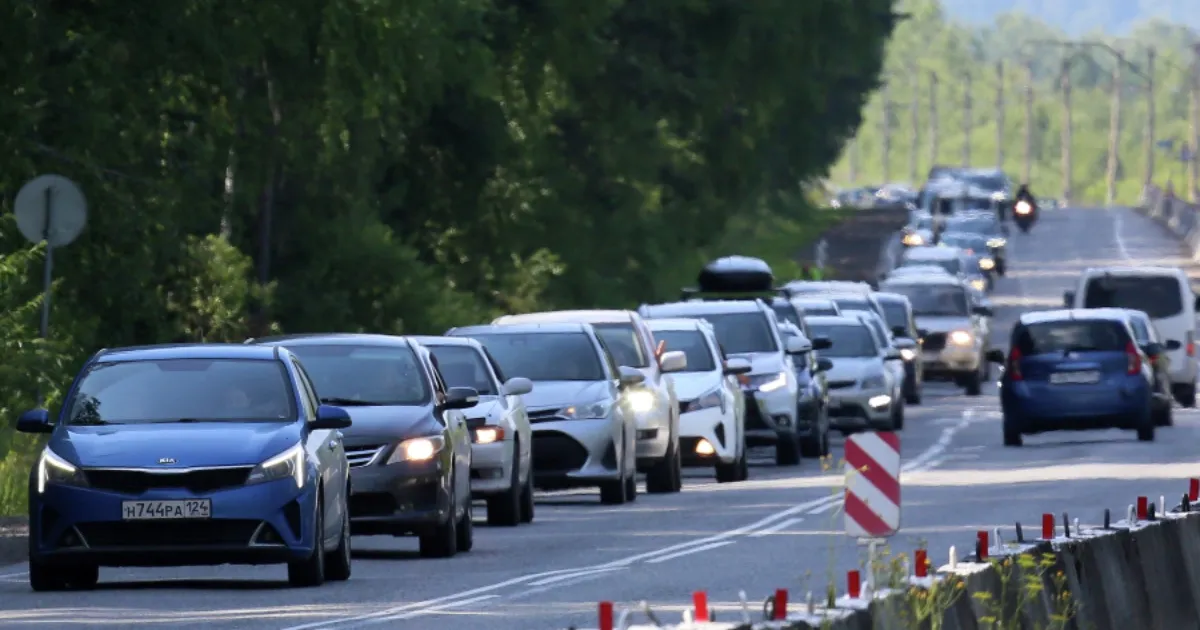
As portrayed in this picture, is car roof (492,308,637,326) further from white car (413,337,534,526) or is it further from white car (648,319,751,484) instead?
white car (413,337,534,526)

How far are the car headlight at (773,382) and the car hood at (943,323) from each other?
1998 cm

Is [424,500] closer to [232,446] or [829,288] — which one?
[232,446]

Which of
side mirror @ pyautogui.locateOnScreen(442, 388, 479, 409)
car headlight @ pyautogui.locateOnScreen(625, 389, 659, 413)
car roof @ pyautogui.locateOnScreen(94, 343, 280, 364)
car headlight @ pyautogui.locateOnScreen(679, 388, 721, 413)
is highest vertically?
car roof @ pyautogui.locateOnScreen(94, 343, 280, 364)

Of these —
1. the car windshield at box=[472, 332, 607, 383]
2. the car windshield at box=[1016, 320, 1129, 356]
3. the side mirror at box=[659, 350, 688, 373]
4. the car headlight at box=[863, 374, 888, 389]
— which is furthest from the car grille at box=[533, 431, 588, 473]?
the car headlight at box=[863, 374, 888, 389]

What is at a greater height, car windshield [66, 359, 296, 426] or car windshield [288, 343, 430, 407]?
Answer: car windshield [66, 359, 296, 426]

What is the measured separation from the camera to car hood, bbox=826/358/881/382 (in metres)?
41.0

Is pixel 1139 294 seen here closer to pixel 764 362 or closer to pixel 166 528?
pixel 764 362

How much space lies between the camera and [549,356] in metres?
28.2

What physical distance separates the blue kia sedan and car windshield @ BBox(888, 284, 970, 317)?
3758 centimetres

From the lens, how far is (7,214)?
33906 millimetres

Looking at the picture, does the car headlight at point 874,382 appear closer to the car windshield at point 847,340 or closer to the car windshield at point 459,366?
the car windshield at point 847,340

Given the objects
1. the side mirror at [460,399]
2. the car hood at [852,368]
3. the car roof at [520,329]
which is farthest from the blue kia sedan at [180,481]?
the car hood at [852,368]

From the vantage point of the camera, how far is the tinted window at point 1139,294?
4841 cm

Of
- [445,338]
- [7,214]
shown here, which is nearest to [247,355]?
[445,338]
